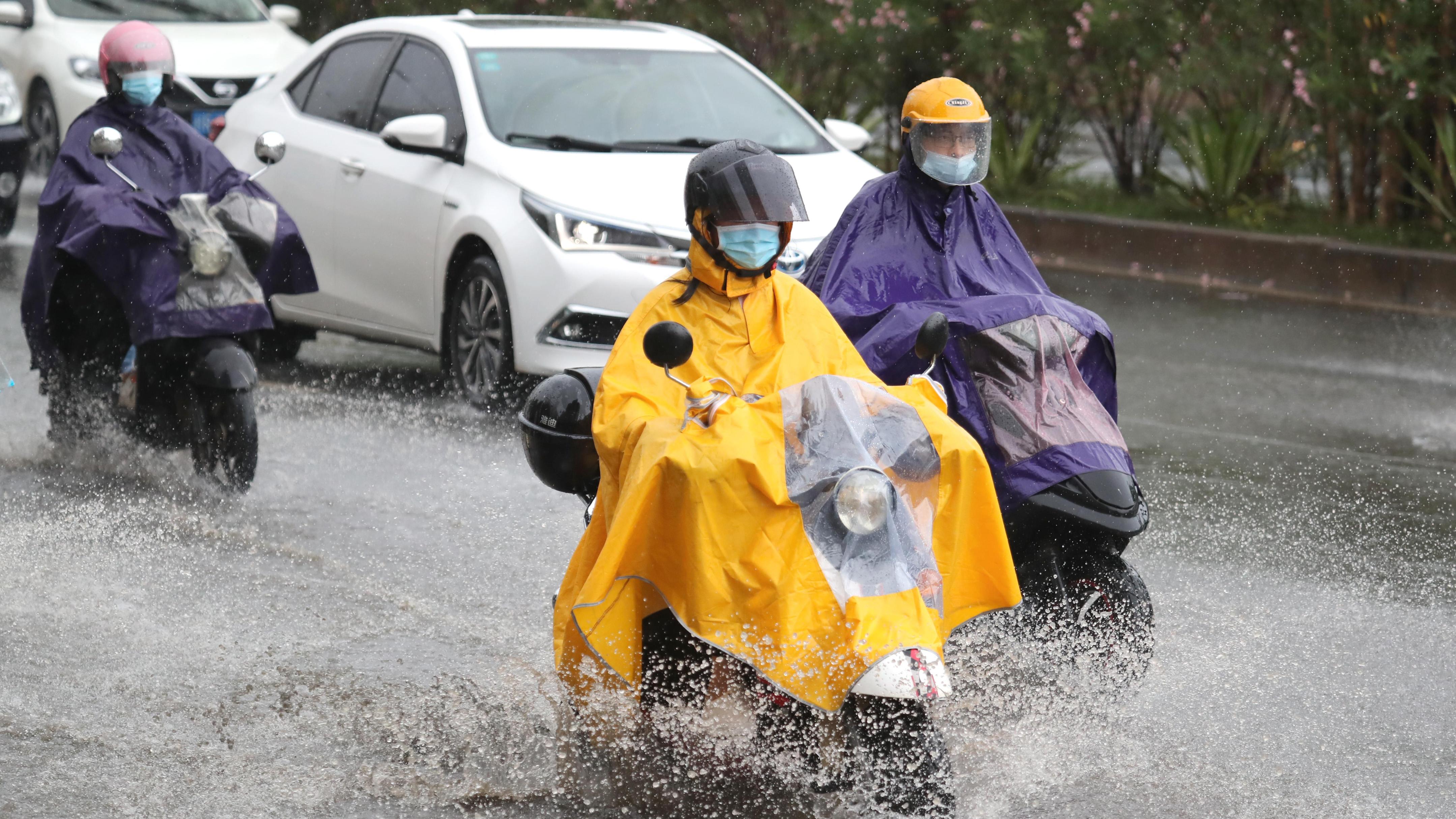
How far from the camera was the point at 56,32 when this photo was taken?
1512cm

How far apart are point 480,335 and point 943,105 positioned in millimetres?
3764

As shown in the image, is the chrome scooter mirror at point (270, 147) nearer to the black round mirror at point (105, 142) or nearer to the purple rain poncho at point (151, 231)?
the purple rain poncho at point (151, 231)

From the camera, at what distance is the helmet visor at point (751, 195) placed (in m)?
4.17

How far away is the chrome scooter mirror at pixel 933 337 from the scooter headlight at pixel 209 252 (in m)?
3.44

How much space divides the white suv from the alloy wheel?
20.9 feet

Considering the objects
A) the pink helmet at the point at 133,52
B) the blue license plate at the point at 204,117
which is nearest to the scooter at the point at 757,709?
the pink helmet at the point at 133,52

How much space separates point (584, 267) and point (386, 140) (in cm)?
120

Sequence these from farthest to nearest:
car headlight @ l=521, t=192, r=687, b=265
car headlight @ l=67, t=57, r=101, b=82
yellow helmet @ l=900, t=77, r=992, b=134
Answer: car headlight @ l=67, t=57, r=101, b=82, car headlight @ l=521, t=192, r=687, b=265, yellow helmet @ l=900, t=77, r=992, b=134

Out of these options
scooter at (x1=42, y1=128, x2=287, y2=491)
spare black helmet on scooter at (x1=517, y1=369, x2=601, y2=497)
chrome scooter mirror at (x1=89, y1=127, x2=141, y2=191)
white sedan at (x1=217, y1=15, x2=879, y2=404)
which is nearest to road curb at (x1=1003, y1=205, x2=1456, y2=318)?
white sedan at (x1=217, y1=15, x2=879, y2=404)

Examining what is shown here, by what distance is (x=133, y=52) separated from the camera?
698 centimetres

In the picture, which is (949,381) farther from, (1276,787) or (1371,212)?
(1371,212)

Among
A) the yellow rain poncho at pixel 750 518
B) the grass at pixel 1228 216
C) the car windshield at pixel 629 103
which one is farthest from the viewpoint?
the grass at pixel 1228 216

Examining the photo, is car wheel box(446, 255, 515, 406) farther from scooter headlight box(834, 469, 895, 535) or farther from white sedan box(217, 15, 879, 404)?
scooter headlight box(834, 469, 895, 535)

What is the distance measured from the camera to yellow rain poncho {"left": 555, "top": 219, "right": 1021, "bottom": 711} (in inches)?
148
